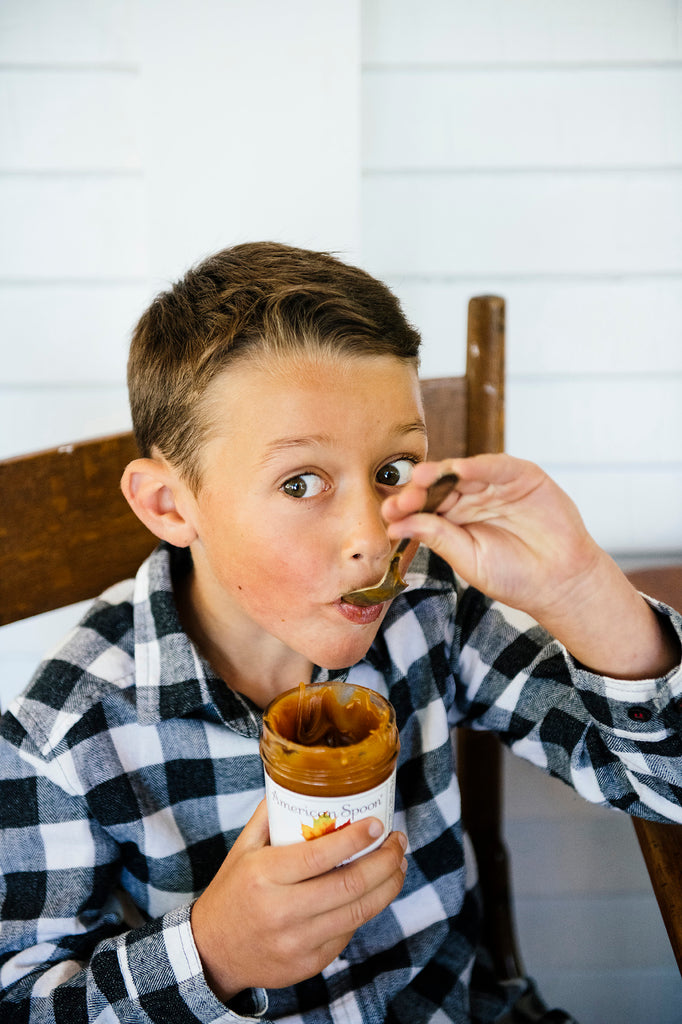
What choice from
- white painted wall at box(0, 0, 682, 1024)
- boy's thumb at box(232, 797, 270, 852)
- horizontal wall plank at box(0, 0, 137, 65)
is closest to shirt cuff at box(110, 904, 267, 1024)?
boy's thumb at box(232, 797, 270, 852)

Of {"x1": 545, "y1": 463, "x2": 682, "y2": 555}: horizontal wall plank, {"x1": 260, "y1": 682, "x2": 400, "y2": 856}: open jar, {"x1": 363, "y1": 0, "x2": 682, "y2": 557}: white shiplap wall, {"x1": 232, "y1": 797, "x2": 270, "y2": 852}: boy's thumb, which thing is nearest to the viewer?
{"x1": 260, "y1": 682, "x2": 400, "y2": 856}: open jar

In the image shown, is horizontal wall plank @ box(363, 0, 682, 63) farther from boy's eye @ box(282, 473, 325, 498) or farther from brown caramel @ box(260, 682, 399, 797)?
brown caramel @ box(260, 682, 399, 797)

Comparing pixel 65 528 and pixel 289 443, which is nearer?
pixel 289 443

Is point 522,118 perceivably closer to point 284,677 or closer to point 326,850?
point 284,677

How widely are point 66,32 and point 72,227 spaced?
288 millimetres

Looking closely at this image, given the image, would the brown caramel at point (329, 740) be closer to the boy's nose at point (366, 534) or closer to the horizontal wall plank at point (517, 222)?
the boy's nose at point (366, 534)

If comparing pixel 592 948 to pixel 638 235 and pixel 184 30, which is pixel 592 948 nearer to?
pixel 638 235

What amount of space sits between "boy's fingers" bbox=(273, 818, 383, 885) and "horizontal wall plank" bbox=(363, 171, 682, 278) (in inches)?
41.6

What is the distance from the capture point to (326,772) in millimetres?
582

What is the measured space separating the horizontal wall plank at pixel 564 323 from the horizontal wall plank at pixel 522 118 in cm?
20

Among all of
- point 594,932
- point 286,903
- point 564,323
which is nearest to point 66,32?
point 564,323

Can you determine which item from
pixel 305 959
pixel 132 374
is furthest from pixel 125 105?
pixel 305 959

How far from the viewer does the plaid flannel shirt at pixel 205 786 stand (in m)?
0.78

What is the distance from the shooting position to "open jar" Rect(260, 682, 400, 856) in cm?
59
